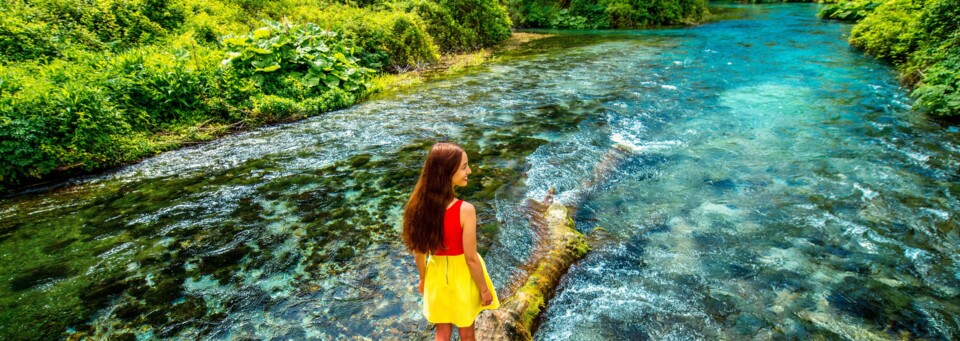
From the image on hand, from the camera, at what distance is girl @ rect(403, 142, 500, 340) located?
3133mm

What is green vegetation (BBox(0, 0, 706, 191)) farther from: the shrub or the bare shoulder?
the bare shoulder

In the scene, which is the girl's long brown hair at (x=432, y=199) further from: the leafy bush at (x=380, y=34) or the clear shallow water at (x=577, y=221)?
the leafy bush at (x=380, y=34)

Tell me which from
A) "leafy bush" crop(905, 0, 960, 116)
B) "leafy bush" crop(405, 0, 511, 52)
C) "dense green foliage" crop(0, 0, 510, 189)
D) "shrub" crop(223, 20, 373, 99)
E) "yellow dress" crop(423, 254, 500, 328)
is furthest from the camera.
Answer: "leafy bush" crop(405, 0, 511, 52)

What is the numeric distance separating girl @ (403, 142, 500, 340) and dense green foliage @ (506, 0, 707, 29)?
33.9 metres

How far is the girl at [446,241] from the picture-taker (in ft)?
10.3

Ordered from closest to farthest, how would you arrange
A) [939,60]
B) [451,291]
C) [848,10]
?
[451,291], [939,60], [848,10]

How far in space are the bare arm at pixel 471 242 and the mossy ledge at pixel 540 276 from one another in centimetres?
92

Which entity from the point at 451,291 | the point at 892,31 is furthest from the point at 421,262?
the point at 892,31

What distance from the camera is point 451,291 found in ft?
11.1

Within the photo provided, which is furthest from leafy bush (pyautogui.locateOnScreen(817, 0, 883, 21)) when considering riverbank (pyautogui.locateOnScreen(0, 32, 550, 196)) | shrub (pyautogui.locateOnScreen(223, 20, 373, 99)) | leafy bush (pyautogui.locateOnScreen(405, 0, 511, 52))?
shrub (pyautogui.locateOnScreen(223, 20, 373, 99))

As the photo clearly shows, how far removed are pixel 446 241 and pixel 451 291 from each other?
426 mm

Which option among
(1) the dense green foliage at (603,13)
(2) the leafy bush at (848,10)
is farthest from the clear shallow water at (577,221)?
(1) the dense green foliage at (603,13)

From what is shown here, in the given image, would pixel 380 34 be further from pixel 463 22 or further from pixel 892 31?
pixel 892 31

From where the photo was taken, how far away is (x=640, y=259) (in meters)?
5.57
